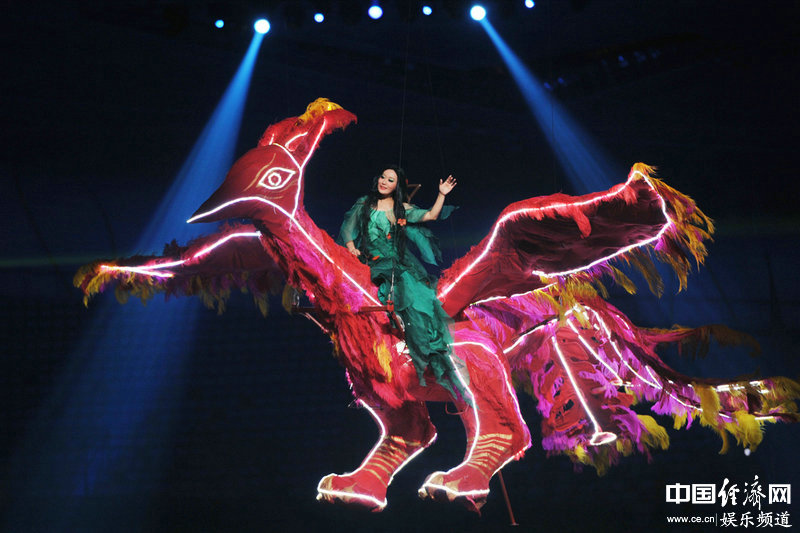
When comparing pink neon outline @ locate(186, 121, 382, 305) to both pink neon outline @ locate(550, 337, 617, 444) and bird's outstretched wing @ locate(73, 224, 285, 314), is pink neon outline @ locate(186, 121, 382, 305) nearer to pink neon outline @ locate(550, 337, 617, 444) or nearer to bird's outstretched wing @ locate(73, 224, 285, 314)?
bird's outstretched wing @ locate(73, 224, 285, 314)

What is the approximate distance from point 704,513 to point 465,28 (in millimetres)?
2644

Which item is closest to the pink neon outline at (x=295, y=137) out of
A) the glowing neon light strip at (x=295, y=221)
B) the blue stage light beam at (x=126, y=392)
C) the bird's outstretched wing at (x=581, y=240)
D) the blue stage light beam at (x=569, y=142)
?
the glowing neon light strip at (x=295, y=221)

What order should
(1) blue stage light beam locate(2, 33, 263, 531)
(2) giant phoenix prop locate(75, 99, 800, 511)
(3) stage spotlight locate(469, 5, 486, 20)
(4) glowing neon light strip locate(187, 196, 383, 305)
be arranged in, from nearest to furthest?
(4) glowing neon light strip locate(187, 196, 383, 305) → (2) giant phoenix prop locate(75, 99, 800, 511) → (3) stage spotlight locate(469, 5, 486, 20) → (1) blue stage light beam locate(2, 33, 263, 531)

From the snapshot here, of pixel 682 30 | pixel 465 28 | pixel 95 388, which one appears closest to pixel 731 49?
pixel 682 30

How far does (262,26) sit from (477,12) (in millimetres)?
1070

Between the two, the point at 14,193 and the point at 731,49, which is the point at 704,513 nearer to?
the point at 731,49

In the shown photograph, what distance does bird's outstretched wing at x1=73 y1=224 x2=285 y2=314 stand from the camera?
232 cm

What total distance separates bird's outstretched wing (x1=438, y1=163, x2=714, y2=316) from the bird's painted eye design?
0.56 m

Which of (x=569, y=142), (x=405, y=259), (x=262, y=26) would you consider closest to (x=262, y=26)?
(x=262, y=26)

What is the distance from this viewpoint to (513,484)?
4.07 meters

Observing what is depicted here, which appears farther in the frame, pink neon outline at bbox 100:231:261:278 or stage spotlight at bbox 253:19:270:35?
stage spotlight at bbox 253:19:270:35

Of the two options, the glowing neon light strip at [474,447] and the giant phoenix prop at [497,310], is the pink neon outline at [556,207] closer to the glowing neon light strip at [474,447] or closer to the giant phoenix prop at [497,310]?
the giant phoenix prop at [497,310]

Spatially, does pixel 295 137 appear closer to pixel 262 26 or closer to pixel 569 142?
pixel 262 26

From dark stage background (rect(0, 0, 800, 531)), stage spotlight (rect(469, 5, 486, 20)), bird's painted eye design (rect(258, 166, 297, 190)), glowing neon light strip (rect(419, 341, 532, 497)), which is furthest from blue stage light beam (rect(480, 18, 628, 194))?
bird's painted eye design (rect(258, 166, 297, 190))
